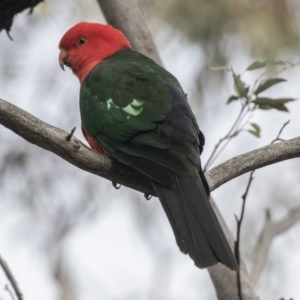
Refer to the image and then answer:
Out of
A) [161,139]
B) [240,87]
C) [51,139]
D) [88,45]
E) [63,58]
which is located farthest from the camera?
[63,58]

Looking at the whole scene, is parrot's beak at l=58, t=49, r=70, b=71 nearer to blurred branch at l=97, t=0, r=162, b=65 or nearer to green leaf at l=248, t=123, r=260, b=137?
blurred branch at l=97, t=0, r=162, b=65

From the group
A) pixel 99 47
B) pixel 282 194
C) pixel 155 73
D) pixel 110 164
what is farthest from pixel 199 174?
pixel 282 194

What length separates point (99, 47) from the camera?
4.63m

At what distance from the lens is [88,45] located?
4.66 meters

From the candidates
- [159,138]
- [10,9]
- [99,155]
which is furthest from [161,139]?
[10,9]

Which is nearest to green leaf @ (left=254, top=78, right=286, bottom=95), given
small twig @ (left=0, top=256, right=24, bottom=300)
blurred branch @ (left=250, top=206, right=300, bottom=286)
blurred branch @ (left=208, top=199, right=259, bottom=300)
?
blurred branch @ (left=250, top=206, right=300, bottom=286)

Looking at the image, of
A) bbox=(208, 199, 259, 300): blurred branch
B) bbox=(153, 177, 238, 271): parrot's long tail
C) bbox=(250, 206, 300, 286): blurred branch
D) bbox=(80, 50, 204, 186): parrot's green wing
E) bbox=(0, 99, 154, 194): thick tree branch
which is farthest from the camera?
bbox=(250, 206, 300, 286): blurred branch

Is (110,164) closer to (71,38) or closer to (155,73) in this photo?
(155,73)

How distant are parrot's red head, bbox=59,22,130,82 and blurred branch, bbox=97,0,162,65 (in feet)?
Answer: 0.37

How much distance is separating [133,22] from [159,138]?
177 cm

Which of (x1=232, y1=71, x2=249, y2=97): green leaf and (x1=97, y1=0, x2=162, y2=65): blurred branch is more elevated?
(x1=97, y1=0, x2=162, y2=65): blurred branch

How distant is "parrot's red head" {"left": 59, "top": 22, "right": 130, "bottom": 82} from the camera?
460 cm

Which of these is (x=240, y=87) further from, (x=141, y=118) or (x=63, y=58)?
(x=63, y=58)

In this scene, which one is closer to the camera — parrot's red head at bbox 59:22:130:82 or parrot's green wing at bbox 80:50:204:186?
parrot's green wing at bbox 80:50:204:186
